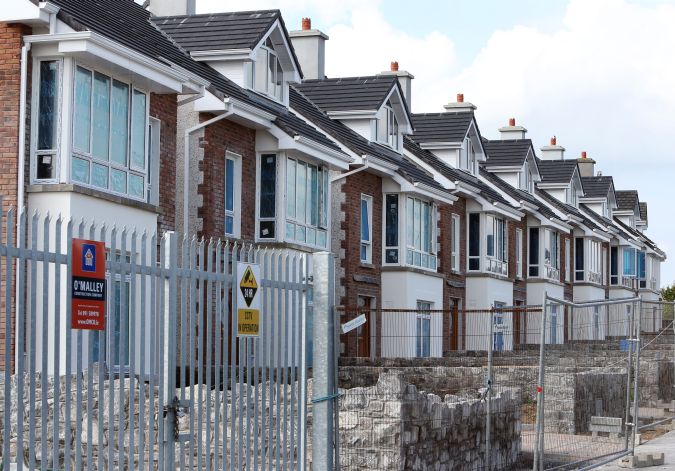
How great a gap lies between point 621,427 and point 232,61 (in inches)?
571

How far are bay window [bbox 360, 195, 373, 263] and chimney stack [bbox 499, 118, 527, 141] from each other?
26.6 metres

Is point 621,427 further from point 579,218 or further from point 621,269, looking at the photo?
point 621,269

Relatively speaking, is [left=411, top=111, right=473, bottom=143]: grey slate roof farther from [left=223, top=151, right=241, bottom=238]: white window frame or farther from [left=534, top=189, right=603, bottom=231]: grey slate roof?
[left=223, top=151, right=241, bottom=238]: white window frame

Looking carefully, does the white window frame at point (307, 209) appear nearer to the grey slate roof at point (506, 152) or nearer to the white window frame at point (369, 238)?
the white window frame at point (369, 238)

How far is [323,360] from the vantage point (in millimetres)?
9734

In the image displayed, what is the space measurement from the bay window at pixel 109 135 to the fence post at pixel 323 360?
33.6 ft

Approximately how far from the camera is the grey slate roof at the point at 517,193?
1901 inches

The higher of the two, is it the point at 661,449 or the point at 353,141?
the point at 353,141

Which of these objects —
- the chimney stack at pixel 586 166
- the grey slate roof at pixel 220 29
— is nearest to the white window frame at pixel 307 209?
the grey slate roof at pixel 220 29

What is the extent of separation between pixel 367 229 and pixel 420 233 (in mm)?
2745

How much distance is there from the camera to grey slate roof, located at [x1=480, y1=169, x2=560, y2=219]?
48275mm

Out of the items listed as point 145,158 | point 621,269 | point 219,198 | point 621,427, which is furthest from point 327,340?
point 621,269

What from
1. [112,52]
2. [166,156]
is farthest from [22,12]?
[166,156]

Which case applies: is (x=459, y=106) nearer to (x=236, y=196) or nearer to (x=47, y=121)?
(x=236, y=196)
